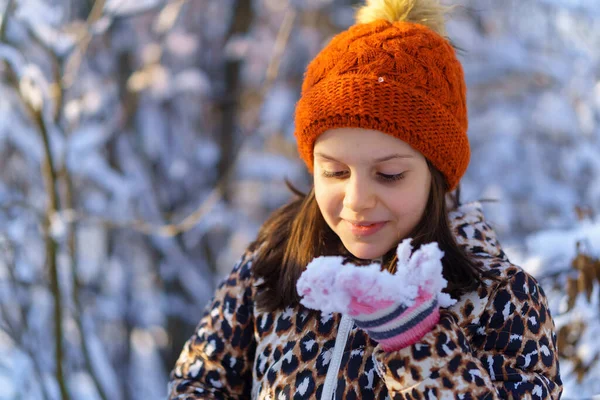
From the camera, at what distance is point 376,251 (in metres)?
1.45

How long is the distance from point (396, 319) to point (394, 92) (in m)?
0.51

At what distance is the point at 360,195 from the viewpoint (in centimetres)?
139

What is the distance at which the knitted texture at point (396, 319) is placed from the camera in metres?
1.17

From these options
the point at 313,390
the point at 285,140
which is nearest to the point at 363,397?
the point at 313,390

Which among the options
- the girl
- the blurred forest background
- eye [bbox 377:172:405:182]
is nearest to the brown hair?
the girl

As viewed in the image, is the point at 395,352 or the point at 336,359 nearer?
the point at 395,352

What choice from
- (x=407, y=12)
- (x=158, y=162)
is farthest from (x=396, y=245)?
(x=158, y=162)

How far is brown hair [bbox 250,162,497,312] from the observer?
56.9 inches

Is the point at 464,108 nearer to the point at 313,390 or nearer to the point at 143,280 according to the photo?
the point at 313,390

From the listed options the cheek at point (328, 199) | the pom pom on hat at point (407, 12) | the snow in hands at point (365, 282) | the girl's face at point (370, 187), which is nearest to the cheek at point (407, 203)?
the girl's face at point (370, 187)

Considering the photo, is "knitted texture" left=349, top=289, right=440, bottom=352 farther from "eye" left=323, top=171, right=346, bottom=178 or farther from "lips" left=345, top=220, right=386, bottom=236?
"eye" left=323, top=171, right=346, bottom=178

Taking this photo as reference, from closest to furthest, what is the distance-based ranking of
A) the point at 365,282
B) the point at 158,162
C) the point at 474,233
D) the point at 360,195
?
the point at 365,282 < the point at 360,195 < the point at 474,233 < the point at 158,162

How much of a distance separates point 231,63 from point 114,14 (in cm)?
139

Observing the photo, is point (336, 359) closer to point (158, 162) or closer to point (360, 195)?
point (360, 195)
